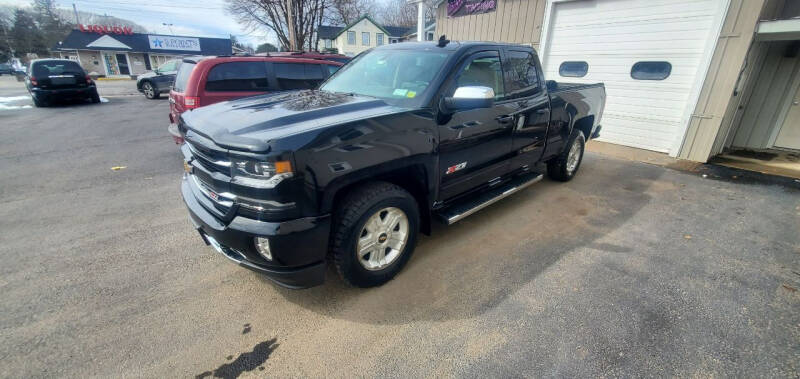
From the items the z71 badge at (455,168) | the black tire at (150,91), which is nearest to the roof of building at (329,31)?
the black tire at (150,91)

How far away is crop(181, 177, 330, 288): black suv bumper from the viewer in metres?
2.02

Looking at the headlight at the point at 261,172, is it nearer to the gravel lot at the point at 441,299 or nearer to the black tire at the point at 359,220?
the black tire at the point at 359,220

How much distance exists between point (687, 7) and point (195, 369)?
29.0 ft

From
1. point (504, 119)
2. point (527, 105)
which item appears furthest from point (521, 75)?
point (504, 119)

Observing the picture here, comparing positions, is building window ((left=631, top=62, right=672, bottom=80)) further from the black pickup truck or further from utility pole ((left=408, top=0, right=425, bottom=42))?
utility pole ((left=408, top=0, right=425, bottom=42))

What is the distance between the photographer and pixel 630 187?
5191 millimetres

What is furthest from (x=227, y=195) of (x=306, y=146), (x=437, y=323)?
(x=437, y=323)

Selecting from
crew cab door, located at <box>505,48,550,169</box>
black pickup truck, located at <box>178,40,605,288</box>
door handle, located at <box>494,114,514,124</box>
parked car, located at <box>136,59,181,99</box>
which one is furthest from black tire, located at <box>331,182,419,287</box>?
parked car, located at <box>136,59,181,99</box>

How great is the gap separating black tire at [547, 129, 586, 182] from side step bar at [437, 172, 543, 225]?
95cm

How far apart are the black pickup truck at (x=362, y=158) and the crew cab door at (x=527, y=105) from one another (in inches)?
0.8

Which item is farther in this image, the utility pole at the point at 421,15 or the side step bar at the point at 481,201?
the utility pole at the point at 421,15

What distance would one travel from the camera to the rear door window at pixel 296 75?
21.1 ft

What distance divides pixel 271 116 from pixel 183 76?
460cm

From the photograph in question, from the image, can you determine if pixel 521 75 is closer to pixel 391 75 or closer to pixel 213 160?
pixel 391 75
